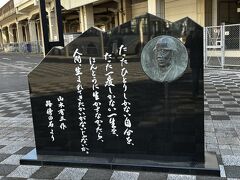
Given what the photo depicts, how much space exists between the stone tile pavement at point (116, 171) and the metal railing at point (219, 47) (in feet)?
16.2

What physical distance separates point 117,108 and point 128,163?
0.70 meters

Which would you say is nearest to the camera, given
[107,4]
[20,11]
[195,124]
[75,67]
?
[195,124]

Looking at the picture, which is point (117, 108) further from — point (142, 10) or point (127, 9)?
point (127, 9)

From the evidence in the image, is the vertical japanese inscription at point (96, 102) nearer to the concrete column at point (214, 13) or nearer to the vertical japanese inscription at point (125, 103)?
the vertical japanese inscription at point (125, 103)

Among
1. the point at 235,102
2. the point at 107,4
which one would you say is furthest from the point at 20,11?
the point at 235,102

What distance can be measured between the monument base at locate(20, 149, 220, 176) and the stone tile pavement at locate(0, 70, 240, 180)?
63 mm

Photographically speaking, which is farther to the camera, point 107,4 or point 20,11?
point 20,11

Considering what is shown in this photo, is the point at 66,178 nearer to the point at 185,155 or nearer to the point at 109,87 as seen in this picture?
the point at 109,87

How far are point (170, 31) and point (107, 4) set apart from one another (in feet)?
95.0

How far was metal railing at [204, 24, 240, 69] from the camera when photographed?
12.8m

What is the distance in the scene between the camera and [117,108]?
3.71 m

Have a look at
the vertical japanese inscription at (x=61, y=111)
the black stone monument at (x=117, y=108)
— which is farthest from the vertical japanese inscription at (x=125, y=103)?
the vertical japanese inscription at (x=61, y=111)

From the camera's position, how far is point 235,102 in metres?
6.59

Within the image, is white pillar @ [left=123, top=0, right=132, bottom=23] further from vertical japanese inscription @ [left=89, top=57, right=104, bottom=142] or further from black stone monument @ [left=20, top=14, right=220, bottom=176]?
vertical japanese inscription @ [left=89, top=57, right=104, bottom=142]
